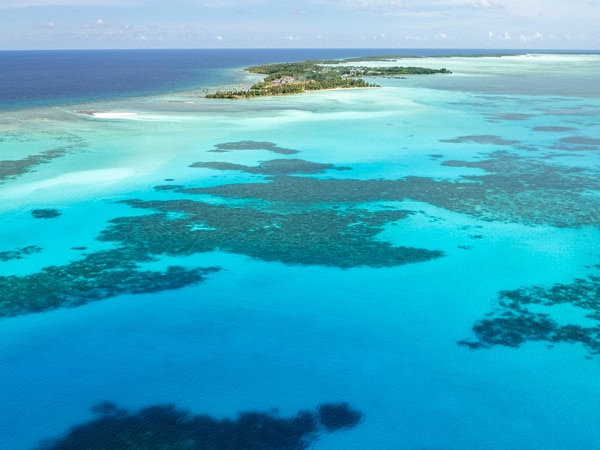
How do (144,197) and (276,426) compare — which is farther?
(144,197)

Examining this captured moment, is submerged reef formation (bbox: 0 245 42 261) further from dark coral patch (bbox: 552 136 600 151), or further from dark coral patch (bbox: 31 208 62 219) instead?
dark coral patch (bbox: 552 136 600 151)

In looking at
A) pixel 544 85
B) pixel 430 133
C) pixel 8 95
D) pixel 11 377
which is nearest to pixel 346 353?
pixel 11 377

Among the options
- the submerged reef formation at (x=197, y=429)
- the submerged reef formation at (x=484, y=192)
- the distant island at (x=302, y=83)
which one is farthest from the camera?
the distant island at (x=302, y=83)

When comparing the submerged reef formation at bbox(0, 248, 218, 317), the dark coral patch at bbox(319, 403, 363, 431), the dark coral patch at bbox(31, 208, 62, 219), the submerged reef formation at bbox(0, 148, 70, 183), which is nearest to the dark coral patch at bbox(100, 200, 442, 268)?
the submerged reef formation at bbox(0, 248, 218, 317)

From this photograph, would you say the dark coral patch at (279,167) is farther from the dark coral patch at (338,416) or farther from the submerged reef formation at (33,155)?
the dark coral patch at (338,416)

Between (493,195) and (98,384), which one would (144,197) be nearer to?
(98,384)

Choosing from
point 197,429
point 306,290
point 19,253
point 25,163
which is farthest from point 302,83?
point 197,429

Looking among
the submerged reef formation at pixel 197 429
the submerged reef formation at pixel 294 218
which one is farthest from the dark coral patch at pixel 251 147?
the submerged reef formation at pixel 197 429
